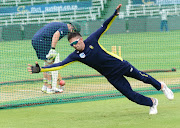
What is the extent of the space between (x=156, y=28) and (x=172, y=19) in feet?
7.93

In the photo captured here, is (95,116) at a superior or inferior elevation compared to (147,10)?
superior

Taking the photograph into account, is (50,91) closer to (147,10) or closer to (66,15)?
(147,10)

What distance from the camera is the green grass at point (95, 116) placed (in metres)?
6.57

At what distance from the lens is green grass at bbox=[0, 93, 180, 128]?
6.57 m

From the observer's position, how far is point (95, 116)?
7293 mm

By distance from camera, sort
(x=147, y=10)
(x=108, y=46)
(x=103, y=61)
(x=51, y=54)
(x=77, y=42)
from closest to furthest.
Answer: (x=77, y=42) → (x=103, y=61) → (x=51, y=54) → (x=108, y=46) → (x=147, y=10)

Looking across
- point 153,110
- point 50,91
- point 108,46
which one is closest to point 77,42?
point 153,110

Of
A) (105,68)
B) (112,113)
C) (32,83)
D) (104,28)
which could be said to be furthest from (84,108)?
(32,83)

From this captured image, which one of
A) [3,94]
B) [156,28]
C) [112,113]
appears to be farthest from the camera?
[156,28]

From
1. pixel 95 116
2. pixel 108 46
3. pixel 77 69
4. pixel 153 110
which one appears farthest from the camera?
pixel 108 46

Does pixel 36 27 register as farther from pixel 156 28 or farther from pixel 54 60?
pixel 54 60

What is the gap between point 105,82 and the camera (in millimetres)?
11297

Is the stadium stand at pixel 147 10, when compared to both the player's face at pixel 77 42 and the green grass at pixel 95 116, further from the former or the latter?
the player's face at pixel 77 42

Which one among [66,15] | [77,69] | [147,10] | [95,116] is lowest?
[66,15]
